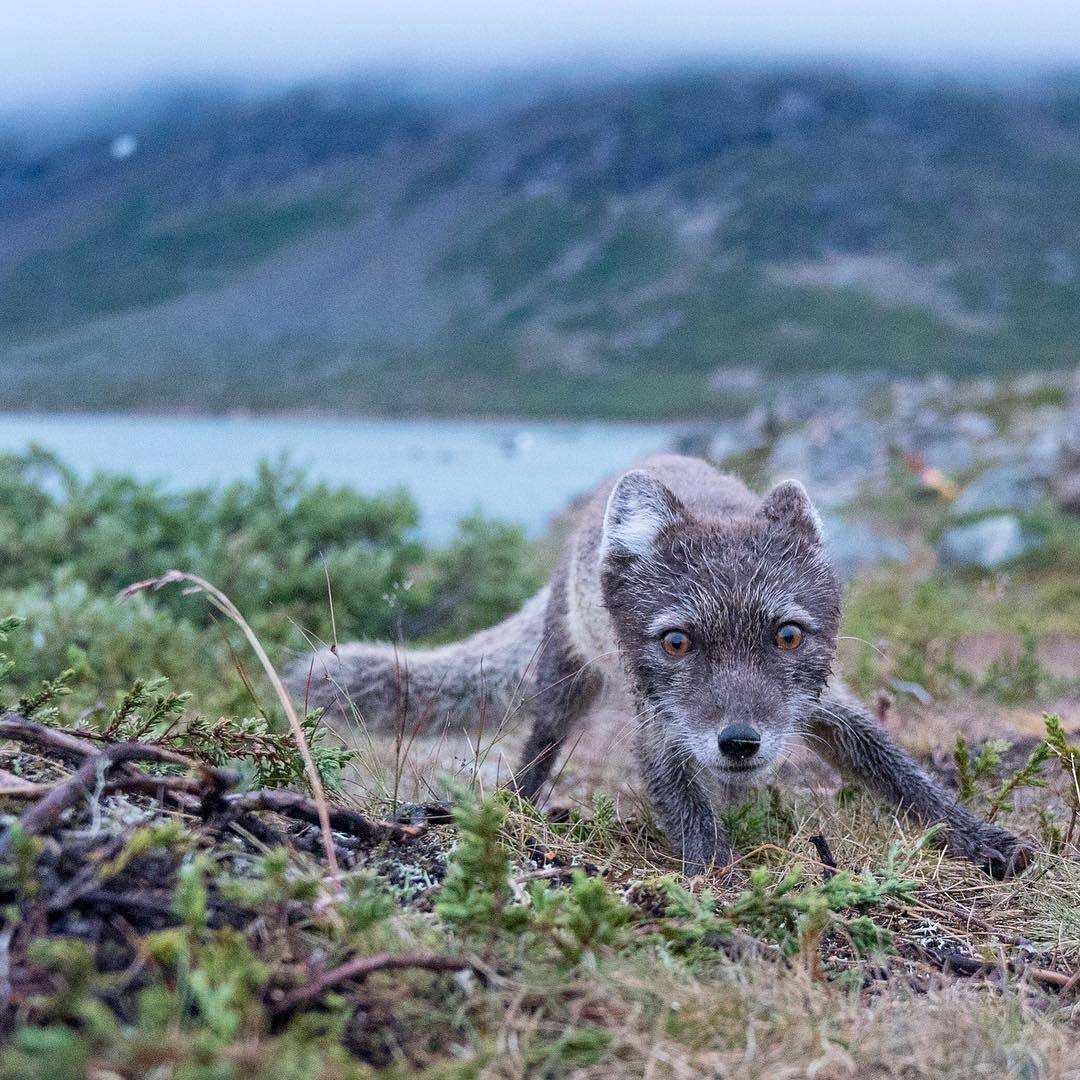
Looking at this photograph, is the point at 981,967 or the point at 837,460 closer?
the point at 981,967

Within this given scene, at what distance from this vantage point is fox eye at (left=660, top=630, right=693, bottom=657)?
145 inches

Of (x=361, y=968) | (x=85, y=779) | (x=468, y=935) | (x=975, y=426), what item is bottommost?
(x=975, y=426)

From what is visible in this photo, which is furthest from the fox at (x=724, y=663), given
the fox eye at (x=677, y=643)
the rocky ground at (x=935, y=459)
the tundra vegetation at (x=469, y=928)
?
the rocky ground at (x=935, y=459)

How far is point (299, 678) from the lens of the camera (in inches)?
212

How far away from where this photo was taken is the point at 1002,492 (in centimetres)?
1716

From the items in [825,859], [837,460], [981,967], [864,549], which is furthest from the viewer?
[837,460]

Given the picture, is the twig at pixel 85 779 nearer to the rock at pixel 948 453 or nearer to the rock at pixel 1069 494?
the rock at pixel 1069 494

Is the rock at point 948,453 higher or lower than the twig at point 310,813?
lower

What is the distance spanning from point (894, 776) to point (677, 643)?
3.42 feet

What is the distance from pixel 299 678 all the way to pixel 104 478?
475 centimetres

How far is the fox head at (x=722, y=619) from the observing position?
3484 millimetres

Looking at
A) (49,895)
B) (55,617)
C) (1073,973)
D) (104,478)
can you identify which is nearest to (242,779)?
(49,895)

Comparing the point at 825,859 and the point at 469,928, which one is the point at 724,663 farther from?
the point at 469,928

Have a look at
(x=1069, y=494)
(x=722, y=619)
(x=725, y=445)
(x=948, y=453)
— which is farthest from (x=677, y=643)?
(x=725, y=445)
